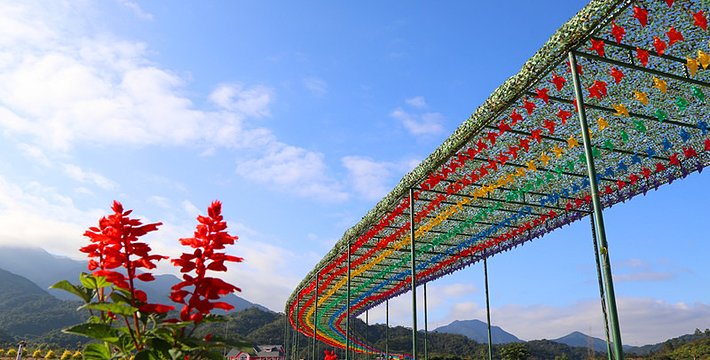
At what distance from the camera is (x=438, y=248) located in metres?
14.3

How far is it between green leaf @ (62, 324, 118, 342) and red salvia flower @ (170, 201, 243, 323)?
0.92ft

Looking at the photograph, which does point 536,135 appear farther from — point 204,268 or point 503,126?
point 204,268

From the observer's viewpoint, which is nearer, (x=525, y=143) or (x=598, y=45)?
(x=598, y=45)

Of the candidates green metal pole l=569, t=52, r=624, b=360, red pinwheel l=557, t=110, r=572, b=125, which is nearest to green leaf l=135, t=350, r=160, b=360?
green metal pole l=569, t=52, r=624, b=360

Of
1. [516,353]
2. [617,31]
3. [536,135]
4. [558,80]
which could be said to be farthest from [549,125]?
[516,353]

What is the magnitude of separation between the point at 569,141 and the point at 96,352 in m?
6.54

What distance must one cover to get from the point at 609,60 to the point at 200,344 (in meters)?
5.63

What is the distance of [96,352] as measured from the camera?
1.79 metres

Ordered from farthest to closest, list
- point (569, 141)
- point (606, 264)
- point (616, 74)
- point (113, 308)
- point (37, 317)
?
point (37, 317), point (569, 141), point (616, 74), point (606, 264), point (113, 308)

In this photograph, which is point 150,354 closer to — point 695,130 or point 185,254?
point 185,254

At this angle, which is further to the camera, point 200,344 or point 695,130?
point 695,130

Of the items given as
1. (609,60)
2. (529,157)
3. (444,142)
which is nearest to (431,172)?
(444,142)

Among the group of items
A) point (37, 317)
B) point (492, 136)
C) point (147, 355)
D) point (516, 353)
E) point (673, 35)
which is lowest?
point (516, 353)

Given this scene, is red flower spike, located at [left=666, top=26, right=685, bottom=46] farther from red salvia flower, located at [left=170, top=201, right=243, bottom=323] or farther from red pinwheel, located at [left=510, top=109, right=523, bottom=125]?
red salvia flower, located at [left=170, top=201, right=243, bottom=323]
